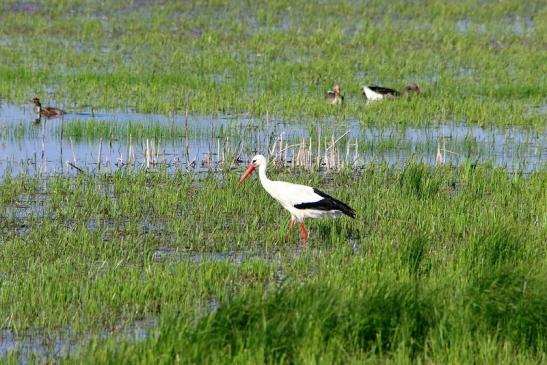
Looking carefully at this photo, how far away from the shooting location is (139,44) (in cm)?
2481

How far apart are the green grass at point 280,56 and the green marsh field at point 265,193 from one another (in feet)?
0.26

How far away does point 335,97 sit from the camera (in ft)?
62.0

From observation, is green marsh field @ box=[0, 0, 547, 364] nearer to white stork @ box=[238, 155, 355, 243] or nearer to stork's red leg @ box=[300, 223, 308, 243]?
stork's red leg @ box=[300, 223, 308, 243]

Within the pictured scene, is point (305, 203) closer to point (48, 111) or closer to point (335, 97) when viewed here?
point (48, 111)

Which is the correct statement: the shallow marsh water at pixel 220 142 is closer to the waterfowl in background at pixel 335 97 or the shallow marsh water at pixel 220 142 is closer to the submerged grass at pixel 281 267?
the waterfowl in background at pixel 335 97

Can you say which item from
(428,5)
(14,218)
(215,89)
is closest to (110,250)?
(14,218)

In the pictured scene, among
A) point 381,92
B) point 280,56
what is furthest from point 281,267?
point 280,56

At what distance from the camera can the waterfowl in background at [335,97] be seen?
18.7m

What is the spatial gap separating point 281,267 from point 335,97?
928 centimetres

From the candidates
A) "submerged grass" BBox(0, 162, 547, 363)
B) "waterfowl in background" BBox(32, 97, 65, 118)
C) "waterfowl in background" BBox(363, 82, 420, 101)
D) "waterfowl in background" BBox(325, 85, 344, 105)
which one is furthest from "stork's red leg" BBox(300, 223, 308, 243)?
"waterfowl in background" BBox(363, 82, 420, 101)

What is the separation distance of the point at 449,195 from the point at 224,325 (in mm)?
6329

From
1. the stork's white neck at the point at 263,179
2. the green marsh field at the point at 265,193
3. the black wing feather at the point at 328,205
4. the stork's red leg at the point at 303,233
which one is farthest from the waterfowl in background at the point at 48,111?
the black wing feather at the point at 328,205

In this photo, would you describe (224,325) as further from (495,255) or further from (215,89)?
(215,89)

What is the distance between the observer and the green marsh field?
7375 mm
